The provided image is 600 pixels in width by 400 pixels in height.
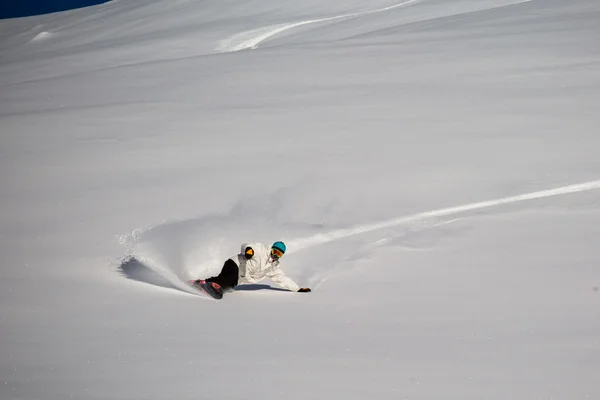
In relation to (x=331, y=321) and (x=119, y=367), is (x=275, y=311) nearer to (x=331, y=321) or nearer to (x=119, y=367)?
(x=331, y=321)

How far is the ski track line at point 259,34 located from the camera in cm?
1870

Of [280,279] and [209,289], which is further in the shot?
[280,279]

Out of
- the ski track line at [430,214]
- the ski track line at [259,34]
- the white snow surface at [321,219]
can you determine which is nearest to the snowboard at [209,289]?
the white snow surface at [321,219]

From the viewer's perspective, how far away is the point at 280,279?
618cm

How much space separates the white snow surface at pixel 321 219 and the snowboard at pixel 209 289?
0.48 feet

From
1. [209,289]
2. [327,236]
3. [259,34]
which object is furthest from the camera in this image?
[259,34]

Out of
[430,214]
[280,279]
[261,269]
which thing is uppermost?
[261,269]

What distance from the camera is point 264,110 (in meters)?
11.2

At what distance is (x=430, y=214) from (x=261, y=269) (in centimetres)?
236

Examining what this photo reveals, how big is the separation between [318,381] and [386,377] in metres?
0.41

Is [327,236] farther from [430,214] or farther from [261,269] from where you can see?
[261,269]

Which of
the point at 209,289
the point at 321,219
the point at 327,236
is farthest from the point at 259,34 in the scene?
the point at 209,289

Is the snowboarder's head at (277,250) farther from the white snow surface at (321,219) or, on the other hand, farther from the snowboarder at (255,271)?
the white snow surface at (321,219)

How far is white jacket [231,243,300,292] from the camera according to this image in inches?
242
